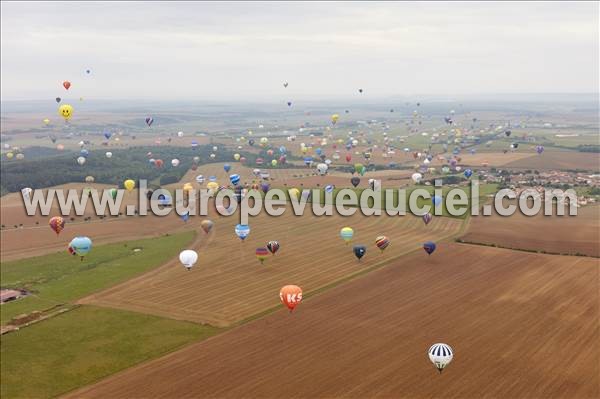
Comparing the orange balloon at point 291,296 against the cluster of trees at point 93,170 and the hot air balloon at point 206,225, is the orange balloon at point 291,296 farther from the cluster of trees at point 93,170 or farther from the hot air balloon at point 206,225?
the cluster of trees at point 93,170

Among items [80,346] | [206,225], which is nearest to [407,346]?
[80,346]

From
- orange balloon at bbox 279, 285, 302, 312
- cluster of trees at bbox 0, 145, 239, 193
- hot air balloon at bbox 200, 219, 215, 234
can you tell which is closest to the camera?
orange balloon at bbox 279, 285, 302, 312

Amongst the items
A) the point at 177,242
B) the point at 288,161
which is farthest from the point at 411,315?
the point at 288,161

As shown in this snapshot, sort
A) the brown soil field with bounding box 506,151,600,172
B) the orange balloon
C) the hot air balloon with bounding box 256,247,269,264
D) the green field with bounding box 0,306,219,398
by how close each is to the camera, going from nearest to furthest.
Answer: the green field with bounding box 0,306,219,398 → the orange balloon → the hot air balloon with bounding box 256,247,269,264 → the brown soil field with bounding box 506,151,600,172

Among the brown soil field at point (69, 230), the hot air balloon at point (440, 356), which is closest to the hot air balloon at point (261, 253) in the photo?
the brown soil field at point (69, 230)

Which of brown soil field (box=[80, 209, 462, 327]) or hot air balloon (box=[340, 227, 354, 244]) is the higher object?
hot air balloon (box=[340, 227, 354, 244])

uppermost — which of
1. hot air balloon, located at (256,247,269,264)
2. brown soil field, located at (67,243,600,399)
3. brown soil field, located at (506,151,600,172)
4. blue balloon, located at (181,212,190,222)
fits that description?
brown soil field, located at (506,151,600,172)

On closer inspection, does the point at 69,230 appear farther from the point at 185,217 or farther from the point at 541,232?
the point at 541,232

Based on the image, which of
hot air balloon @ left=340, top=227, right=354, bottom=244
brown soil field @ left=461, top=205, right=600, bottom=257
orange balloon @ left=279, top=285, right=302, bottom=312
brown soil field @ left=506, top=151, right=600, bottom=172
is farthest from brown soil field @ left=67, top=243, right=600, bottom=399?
brown soil field @ left=506, top=151, right=600, bottom=172

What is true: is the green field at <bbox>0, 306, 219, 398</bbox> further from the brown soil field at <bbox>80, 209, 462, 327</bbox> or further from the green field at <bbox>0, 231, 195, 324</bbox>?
the green field at <bbox>0, 231, 195, 324</bbox>
